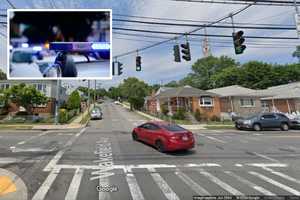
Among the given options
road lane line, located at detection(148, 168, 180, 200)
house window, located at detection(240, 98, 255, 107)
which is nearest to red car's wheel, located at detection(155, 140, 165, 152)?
road lane line, located at detection(148, 168, 180, 200)

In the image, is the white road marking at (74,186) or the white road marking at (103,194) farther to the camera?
the white road marking at (74,186)

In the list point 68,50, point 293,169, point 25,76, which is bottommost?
point 293,169

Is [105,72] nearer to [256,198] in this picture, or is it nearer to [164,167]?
[164,167]

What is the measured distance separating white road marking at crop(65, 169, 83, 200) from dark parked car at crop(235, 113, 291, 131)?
20218 mm

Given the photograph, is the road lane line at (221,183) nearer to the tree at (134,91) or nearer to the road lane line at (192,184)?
the road lane line at (192,184)

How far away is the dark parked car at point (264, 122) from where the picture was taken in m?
26.7

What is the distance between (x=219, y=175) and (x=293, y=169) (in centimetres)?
323

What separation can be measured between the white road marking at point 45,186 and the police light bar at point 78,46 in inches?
448

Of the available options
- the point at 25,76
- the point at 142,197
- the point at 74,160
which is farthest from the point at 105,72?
the point at 142,197

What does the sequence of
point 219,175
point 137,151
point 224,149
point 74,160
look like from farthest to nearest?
point 224,149 → point 137,151 → point 74,160 → point 219,175

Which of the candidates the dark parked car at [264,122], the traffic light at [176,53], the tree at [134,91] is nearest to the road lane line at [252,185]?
the traffic light at [176,53]

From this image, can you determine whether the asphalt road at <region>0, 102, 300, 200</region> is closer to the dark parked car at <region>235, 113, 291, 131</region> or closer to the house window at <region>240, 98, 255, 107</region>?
the dark parked car at <region>235, 113, 291, 131</region>

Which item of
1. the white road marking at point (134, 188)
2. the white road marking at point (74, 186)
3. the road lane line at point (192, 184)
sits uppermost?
the white road marking at point (74, 186)

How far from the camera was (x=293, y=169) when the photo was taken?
10.9 meters
